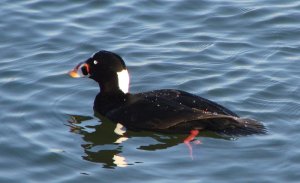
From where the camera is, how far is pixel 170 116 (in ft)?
38.0

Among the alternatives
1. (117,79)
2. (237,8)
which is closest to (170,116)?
(117,79)

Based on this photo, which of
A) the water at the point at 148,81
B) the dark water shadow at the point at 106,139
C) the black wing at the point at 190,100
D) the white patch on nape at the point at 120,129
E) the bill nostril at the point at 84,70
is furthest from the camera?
the bill nostril at the point at 84,70

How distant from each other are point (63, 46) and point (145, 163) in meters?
3.64

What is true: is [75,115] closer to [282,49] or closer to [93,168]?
[93,168]

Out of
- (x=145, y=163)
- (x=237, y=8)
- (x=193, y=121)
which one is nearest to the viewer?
(x=145, y=163)

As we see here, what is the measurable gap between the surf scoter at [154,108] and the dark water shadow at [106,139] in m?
0.08

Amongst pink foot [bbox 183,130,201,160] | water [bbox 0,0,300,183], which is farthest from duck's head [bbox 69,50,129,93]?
pink foot [bbox 183,130,201,160]

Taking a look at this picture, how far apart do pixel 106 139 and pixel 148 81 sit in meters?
1.55

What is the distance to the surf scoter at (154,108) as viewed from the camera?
1142 centimetres

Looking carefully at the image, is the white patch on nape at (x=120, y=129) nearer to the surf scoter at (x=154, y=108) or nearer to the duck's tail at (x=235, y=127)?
the surf scoter at (x=154, y=108)

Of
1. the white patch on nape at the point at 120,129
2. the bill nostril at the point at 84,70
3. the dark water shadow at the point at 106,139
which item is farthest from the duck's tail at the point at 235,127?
the bill nostril at the point at 84,70

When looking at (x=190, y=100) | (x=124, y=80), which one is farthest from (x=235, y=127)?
(x=124, y=80)

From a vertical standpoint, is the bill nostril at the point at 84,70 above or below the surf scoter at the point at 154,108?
above

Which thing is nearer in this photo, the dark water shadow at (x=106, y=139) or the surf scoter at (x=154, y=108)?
the dark water shadow at (x=106, y=139)
